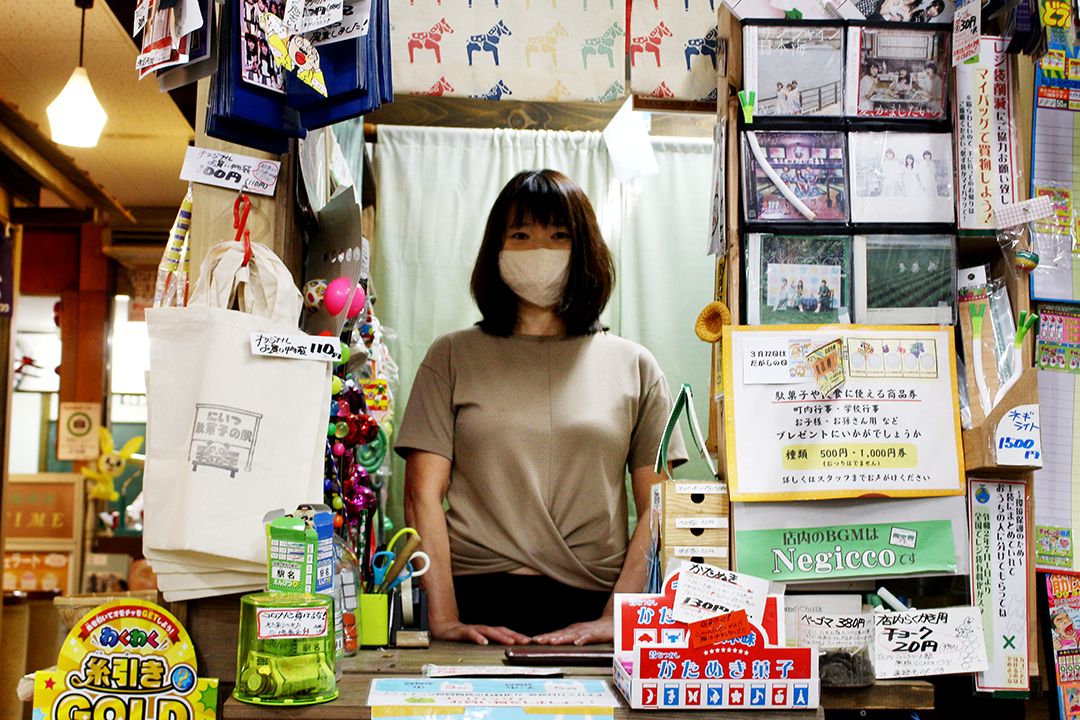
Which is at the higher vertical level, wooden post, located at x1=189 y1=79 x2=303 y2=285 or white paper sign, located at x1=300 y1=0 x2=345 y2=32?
white paper sign, located at x1=300 y1=0 x2=345 y2=32

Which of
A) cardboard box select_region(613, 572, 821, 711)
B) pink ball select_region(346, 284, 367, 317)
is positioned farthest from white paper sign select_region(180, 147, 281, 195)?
cardboard box select_region(613, 572, 821, 711)

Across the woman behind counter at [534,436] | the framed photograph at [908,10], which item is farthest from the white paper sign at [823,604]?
the framed photograph at [908,10]

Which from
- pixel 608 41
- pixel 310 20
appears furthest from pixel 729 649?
pixel 608 41

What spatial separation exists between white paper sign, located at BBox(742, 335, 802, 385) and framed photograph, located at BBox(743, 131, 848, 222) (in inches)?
9.0

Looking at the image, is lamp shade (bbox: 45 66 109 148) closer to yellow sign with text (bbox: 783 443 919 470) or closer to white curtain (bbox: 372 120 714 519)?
white curtain (bbox: 372 120 714 519)

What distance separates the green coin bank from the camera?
4.59 feet

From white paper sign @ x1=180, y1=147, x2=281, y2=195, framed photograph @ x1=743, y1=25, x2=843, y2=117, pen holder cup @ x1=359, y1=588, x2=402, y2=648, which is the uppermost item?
framed photograph @ x1=743, y1=25, x2=843, y2=117

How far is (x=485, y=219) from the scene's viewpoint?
342 centimetres

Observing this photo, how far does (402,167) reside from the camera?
3400 millimetres

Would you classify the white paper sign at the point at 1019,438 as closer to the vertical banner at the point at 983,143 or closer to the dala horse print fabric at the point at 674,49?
the vertical banner at the point at 983,143

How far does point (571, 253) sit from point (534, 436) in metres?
0.49

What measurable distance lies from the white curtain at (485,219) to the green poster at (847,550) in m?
1.60

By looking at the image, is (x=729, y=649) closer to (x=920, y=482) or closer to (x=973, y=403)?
(x=920, y=482)

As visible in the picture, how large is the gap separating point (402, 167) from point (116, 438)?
5.75 meters
